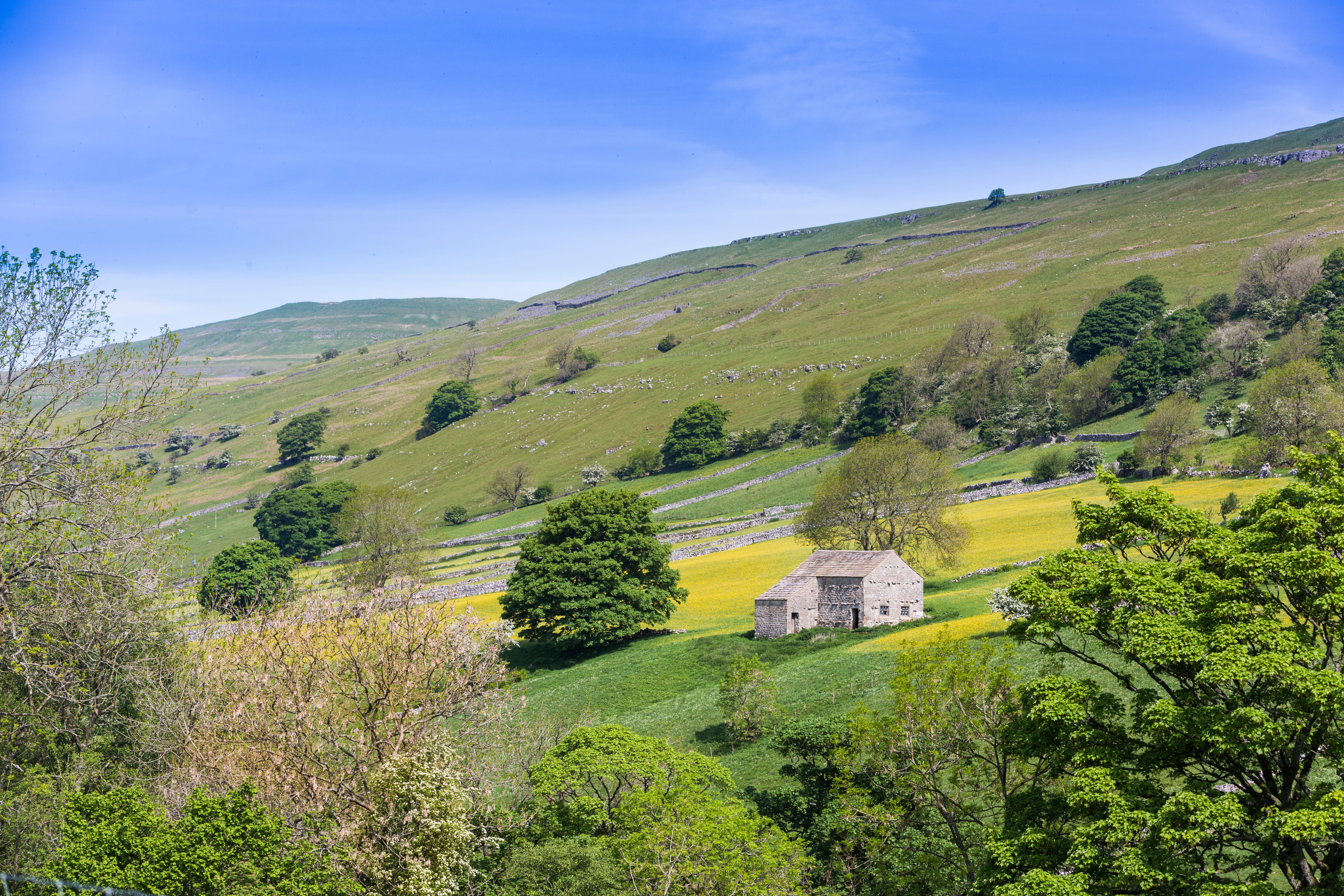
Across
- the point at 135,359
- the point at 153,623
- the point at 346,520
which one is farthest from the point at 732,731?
the point at 346,520

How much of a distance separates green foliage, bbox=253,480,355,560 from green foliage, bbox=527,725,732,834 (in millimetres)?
104191

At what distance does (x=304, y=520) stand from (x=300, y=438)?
63.0 m

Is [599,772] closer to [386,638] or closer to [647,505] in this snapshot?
[386,638]

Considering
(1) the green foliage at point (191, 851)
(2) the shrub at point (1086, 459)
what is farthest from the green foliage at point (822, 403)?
(1) the green foliage at point (191, 851)

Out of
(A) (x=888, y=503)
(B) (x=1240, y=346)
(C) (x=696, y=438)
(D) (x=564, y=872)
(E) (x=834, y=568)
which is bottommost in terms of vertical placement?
(E) (x=834, y=568)

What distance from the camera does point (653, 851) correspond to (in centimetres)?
2244

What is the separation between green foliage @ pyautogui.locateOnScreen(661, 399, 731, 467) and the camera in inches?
5300

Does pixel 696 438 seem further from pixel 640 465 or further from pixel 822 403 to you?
pixel 822 403

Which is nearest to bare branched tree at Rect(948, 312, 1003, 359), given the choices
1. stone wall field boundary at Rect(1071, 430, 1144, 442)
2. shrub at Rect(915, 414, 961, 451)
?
shrub at Rect(915, 414, 961, 451)

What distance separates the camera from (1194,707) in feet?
52.0

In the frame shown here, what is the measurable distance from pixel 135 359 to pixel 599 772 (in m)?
18.3

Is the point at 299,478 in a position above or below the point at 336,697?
above

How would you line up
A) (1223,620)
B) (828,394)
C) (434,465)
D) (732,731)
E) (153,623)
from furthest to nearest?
(434,465)
(828,394)
(732,731)
(153,623)
(1223,620)

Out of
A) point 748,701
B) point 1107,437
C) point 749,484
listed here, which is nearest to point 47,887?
point 748,701
